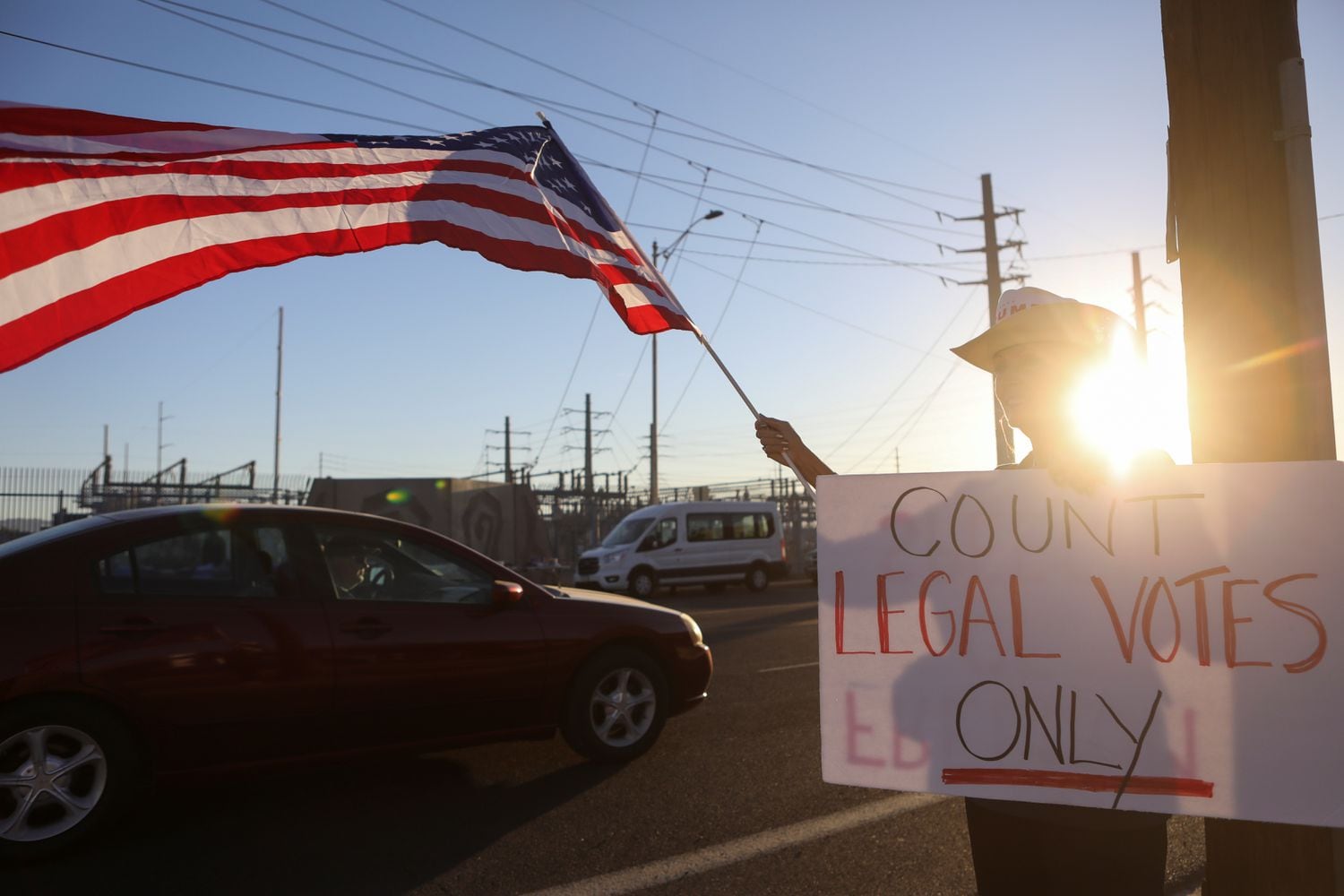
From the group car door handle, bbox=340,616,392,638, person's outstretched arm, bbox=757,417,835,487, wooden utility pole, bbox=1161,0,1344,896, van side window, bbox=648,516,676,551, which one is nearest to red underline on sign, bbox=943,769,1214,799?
wooden utility pole, bbox=1161,0,1344,896

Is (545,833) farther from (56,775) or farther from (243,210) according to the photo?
(243,210)

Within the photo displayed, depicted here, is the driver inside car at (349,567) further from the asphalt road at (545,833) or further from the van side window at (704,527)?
the van side window at (704,527)

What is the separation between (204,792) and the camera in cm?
497

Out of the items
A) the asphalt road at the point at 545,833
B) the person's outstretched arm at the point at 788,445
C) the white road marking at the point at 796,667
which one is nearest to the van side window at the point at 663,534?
the white road marking at the point at 796,667

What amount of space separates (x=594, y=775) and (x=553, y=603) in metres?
0.99

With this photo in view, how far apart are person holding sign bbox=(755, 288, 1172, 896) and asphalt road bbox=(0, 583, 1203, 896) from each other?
6.52 feet

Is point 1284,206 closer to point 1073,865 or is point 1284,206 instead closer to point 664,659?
point 1073,865

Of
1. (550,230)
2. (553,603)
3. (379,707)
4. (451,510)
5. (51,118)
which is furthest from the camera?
(451,510)

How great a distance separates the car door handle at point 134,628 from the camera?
4.18 metres

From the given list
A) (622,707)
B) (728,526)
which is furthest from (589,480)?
(622,707)

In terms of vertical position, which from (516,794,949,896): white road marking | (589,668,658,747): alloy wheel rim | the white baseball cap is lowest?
(516,794,949,896): white road marking

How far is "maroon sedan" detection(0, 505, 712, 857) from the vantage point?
4.02 meters

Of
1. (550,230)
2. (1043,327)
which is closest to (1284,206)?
(1043,327)

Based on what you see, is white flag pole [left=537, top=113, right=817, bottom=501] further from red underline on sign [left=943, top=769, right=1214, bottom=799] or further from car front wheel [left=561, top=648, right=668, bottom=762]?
car front wheel [left=561, top=648, right=668, bottom=762]
